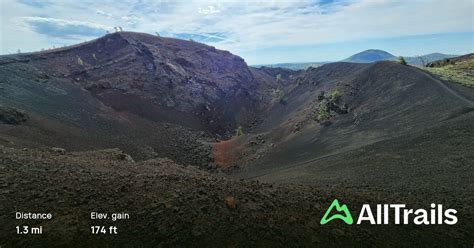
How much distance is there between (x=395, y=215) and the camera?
896 cm

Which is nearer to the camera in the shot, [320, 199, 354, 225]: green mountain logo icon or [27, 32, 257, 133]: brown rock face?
[320, 199, 354, 225]: green mountain logo icon

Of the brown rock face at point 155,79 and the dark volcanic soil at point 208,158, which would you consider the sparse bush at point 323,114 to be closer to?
the dark volcanic soil at point 208,158

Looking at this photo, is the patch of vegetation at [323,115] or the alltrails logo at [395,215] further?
the patch of vegetation at [323,115]

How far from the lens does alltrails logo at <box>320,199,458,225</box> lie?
8648mm

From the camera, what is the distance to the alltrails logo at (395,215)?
8648 mm

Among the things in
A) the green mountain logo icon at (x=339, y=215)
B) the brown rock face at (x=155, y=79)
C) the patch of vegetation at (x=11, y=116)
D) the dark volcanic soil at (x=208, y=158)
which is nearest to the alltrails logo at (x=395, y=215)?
the green mountain logo icon at (x=339, y=215)

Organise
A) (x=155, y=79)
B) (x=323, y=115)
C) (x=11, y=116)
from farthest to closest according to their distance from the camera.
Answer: (x=155, y=79), (x=323, y=115), (x=11, y=116)

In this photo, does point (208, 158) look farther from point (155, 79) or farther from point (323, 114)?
point (155, 79)

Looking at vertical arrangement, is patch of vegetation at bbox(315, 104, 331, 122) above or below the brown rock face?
below

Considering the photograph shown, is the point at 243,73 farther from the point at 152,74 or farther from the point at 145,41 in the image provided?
the point at 152,74

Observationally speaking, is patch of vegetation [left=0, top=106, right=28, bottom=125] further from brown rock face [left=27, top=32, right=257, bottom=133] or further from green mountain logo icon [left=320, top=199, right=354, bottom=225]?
green mountain logo icon [left=320, top=199, right=354, bottom=225]

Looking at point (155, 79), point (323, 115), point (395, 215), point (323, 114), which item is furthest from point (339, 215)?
point (155, 79)

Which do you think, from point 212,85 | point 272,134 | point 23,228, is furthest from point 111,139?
point 212,85

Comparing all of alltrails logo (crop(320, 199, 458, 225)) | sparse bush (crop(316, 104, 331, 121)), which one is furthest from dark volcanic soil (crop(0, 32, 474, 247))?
alltrails logo (crop(320, 199, 458, 225))
